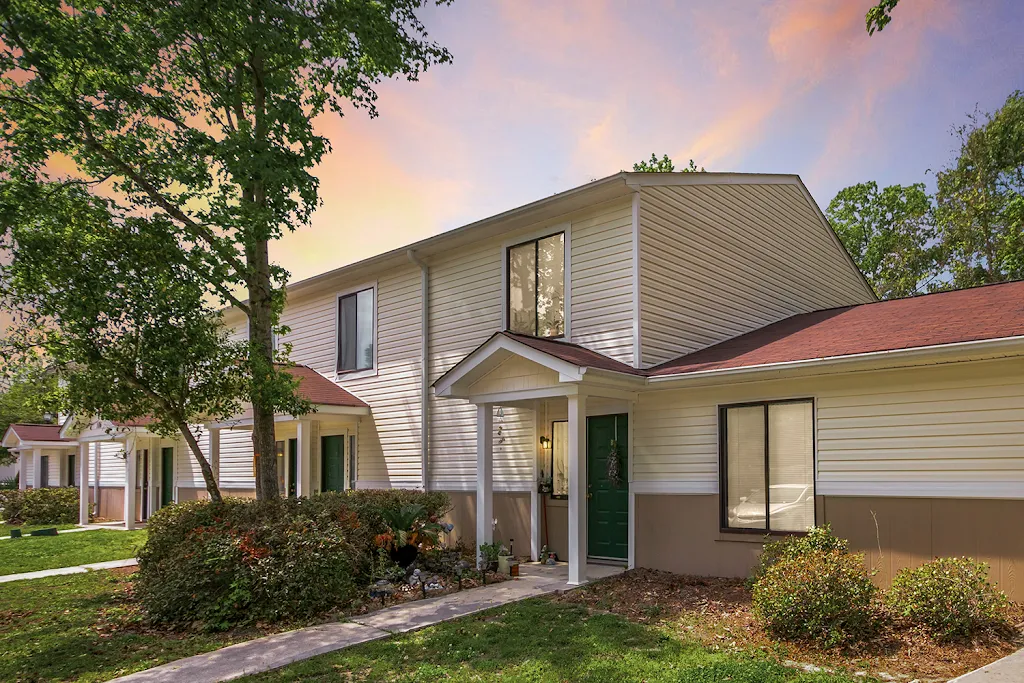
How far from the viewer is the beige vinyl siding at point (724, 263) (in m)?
11.5

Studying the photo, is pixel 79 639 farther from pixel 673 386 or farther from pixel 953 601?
pixel 953 601

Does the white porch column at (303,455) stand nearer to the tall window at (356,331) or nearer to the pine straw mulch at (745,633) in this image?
the tall window at (356,331)

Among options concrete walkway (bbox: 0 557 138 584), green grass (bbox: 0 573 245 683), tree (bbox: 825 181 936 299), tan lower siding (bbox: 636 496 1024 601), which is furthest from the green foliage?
tree (bbox: 825 181 936 299)

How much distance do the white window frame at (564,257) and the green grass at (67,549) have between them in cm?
824

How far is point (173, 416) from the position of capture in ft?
36.7

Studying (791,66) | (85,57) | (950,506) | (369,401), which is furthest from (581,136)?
(950,506)

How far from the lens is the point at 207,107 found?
1212cm

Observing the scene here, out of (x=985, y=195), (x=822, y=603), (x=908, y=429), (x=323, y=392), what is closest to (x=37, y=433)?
(x=323, y=392)

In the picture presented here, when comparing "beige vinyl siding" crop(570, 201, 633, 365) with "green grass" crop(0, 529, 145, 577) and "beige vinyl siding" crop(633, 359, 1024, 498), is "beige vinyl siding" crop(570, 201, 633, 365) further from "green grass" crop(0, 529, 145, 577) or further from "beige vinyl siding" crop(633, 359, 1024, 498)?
"green grass" crop(0, 529, 145, 577)

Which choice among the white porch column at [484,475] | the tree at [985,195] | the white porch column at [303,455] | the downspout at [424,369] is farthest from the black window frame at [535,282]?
the tree at [985,195]

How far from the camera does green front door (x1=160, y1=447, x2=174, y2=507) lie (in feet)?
76.3

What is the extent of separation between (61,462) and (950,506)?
1273 inches

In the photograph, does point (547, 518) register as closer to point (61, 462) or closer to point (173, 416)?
point (173, 416)

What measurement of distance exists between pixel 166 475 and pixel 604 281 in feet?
59.2
